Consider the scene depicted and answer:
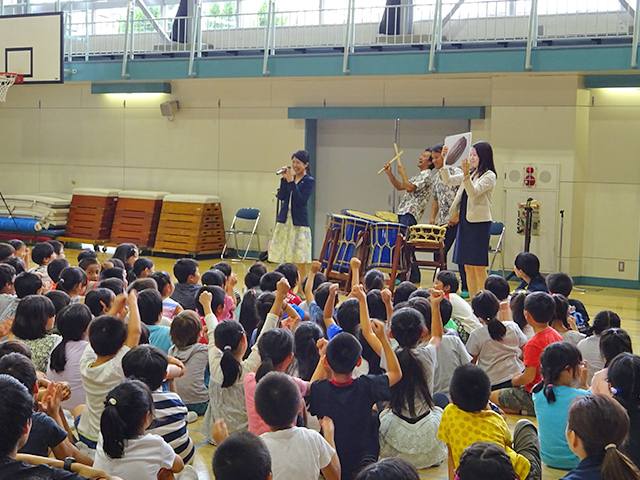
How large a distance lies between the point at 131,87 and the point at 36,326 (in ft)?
29.4

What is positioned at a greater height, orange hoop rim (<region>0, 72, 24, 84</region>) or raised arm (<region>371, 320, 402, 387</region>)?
orange hoop rim (<region>0, 72, 24, 84</region>)

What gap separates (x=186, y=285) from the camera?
18.5ft

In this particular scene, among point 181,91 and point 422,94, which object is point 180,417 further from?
point 181,91

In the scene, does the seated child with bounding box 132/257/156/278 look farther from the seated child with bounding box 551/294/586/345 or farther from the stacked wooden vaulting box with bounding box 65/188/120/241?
the stacked wooden vaulting box with bounding box 65/188/120/241

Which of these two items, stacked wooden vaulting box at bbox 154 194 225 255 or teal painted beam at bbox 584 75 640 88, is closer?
teal painted beam at bbox 584 75 640 88

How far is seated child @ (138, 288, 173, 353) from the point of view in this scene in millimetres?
4359

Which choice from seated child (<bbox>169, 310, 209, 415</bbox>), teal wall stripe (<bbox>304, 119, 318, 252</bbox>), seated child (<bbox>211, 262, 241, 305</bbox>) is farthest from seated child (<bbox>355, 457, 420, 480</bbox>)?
teal wall stripe (<bbox>304, 119, 318, 252</bbox>)

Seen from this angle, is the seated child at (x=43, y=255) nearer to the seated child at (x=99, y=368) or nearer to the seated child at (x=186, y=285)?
the seated child at (x=186, y=285)

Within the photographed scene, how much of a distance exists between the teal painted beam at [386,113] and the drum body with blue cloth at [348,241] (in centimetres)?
281

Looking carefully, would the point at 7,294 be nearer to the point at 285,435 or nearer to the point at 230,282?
the point at 230,282

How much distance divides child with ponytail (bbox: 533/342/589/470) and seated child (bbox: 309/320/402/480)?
787 mm

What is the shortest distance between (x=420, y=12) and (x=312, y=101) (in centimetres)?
205

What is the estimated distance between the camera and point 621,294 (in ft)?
30.5

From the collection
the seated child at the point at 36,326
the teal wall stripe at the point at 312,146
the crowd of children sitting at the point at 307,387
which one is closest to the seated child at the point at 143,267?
the crowd of children sitting at the point at 307,387
